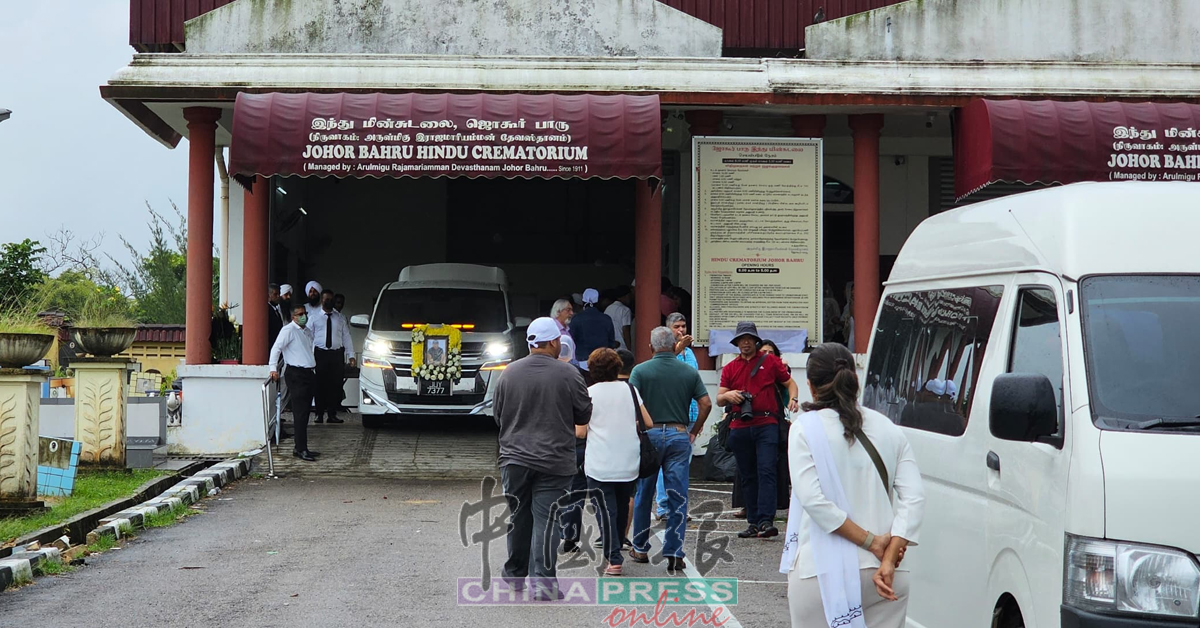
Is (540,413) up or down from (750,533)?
up

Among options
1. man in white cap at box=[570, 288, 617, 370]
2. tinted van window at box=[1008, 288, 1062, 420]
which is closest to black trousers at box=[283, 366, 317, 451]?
man in white cap at box=[570, 288, 617, 370]

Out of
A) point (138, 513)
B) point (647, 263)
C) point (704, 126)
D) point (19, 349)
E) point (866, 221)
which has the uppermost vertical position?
point (704, 126)

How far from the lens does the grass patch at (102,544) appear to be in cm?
984

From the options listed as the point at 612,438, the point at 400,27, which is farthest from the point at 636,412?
the point at 400,27

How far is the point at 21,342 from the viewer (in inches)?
432

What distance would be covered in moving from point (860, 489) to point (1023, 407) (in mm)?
669

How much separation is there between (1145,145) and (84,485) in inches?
480

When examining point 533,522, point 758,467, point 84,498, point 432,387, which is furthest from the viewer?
point 432,387

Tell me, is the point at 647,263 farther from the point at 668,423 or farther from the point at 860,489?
the point at 860,489

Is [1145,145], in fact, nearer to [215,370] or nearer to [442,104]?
[442,104]

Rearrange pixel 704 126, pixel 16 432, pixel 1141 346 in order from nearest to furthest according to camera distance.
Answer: pixel 1141 346 → pixel 16 432 → pixel 704 126

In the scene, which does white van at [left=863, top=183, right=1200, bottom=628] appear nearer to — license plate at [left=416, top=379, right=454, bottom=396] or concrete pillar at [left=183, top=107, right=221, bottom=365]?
license plate at [left=416, top=379, right=454, bottom=396]

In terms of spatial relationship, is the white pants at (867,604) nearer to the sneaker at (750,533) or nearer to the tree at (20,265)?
the sneaker at (750,533)

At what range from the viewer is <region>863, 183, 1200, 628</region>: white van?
436cm
